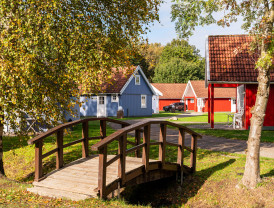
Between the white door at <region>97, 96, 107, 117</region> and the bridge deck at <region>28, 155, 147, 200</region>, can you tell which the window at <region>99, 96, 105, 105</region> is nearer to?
the white door at <region>97, 96, 107, 117</region>

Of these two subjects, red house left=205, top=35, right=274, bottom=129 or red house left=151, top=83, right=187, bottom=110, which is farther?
red house left=151, top=83, right=187, bottom=110

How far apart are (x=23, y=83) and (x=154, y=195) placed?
5.39 meters

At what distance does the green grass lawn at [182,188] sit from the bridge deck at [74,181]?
0.68 ft

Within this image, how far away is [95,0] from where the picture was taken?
1004cm

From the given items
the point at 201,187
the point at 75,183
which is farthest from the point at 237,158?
the point at 75,183

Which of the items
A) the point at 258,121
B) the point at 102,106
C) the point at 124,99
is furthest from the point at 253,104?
the point at 102,106

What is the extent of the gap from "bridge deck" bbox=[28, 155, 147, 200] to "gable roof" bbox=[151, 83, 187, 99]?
5028 cm

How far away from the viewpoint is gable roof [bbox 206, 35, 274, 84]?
19.4m

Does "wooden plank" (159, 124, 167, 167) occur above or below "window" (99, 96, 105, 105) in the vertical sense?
below

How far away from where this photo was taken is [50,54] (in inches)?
341

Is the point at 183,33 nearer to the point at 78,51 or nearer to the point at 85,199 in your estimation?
the point at 78,51

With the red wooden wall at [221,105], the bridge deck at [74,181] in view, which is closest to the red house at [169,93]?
the red wooden wall at [221,105]

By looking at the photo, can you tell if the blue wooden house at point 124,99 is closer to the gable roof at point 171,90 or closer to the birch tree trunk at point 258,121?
the gable roof at point 171,90

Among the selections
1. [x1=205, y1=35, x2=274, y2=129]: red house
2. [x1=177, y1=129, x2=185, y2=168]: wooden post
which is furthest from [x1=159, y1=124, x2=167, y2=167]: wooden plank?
[x1=205, y1=35, x2=274, y2=129]: red house
